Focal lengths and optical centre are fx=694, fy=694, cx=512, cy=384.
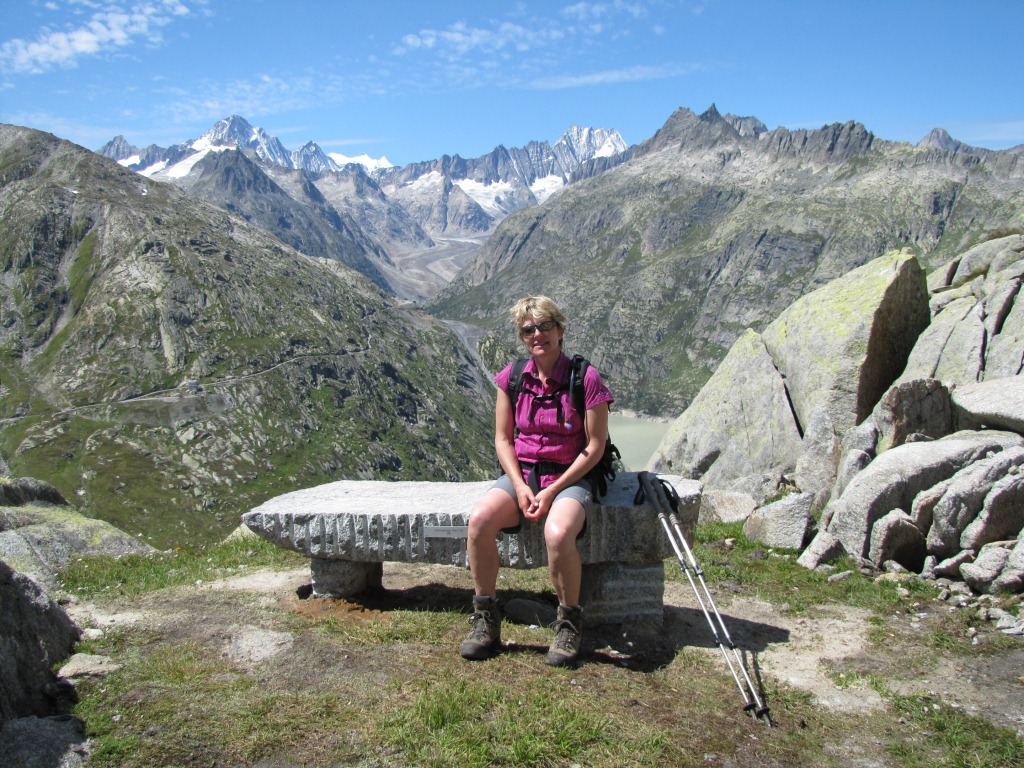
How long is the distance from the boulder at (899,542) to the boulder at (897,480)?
0.30m

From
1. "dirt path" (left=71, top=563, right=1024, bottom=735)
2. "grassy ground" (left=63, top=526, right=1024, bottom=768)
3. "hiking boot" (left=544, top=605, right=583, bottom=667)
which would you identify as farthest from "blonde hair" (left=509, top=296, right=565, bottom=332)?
"dirt path" (left=71, top=563, right=1024, bottom=735)

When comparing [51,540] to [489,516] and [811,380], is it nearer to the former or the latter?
[489,516]

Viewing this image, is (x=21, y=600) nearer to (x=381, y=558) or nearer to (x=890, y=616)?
(x=381, y=558)

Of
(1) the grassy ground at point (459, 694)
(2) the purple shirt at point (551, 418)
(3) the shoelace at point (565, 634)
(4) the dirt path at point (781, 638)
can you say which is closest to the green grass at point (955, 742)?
(1) the grassy ground at point (459, 694)

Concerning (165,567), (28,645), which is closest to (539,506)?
(28,645)

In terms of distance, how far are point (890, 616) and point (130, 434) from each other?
21107 centimetres

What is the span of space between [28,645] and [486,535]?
204 inches

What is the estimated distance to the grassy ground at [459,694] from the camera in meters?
6.59

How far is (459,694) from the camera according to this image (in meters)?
7.49

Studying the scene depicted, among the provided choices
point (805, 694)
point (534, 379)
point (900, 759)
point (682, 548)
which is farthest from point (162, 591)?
point (900, 759)

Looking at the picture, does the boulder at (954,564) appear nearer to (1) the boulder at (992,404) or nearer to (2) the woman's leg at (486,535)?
(1) the boulder at (992,404)

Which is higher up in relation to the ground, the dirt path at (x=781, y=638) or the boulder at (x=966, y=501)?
the boulder at (x=966, y=501)

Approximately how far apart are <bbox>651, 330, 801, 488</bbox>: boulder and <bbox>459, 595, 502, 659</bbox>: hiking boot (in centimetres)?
1294

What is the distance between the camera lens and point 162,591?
37.9ft
